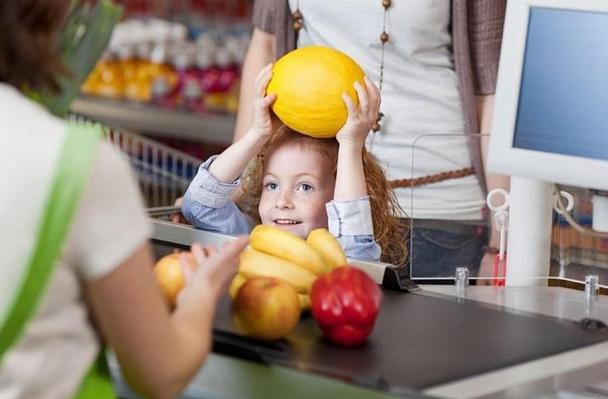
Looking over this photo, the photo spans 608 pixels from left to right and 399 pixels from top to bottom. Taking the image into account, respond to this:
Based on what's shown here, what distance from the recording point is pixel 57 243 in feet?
4.33

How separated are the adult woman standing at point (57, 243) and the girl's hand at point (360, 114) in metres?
Answer: 0.82

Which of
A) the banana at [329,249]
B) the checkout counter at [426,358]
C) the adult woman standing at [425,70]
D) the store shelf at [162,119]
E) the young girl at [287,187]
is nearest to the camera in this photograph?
the checkout counter at [426,358]

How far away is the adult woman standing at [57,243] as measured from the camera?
1312mm

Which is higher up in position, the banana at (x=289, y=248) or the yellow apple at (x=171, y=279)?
the banana at (x=289, y=248)

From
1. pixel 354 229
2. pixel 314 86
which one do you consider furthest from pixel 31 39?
pixel 354 229

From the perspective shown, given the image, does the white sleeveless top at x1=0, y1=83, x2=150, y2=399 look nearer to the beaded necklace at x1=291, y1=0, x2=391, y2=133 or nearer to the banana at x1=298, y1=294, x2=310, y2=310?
the banana at x1=298, y1=294, x2=310, y2=310

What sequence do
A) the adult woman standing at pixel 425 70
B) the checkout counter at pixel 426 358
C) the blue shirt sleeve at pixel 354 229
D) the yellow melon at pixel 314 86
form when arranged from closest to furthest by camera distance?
the checkout counter at pixel 426 358 → the yellow melon at pixel 314 86 → the blue shirt sleeve at pixel 354 229 → the adult woman standing at pixel 425 70

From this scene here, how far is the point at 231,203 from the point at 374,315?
0.85m

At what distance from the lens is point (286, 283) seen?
169 centimetres

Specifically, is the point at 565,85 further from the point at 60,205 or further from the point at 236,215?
the point at 60,205

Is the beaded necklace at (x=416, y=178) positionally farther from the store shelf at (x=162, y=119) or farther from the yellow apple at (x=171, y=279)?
the store shelf at (x=162, y=119)

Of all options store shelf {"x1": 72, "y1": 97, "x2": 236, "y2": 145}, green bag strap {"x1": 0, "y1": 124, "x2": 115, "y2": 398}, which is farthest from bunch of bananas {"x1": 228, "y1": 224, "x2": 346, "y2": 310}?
store shelf {"x1": 72, "y1": 97, "x2": 236, "y2": 145}

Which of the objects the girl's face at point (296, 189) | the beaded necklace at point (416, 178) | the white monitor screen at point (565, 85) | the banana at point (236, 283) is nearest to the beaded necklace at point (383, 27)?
the beaded necklace at point (416, 178)

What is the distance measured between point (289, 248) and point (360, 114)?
1.40ft
